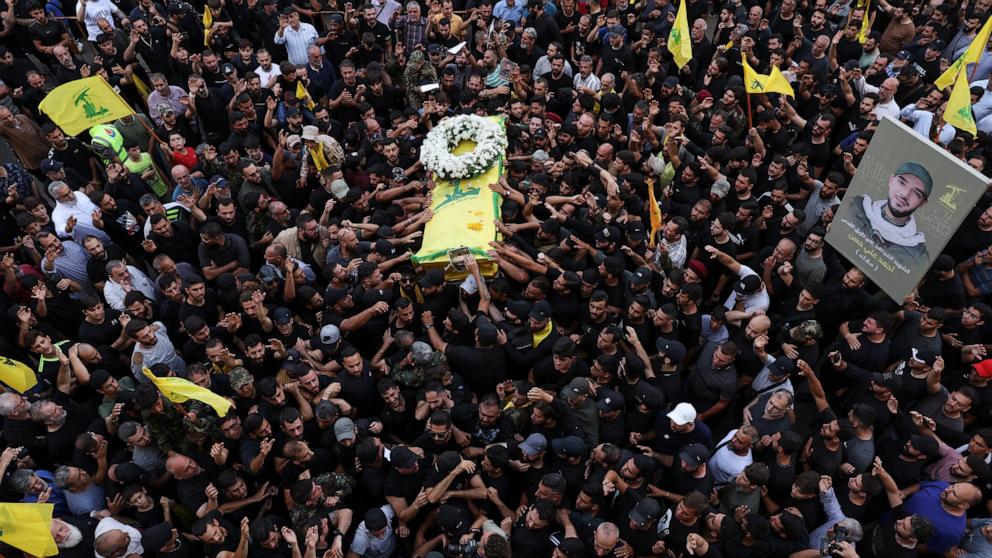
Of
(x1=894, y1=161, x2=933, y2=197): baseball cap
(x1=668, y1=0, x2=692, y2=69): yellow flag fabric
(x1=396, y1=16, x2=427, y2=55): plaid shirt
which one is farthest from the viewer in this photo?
(x1=396, y1=16, x2=427, y2=55): plaid shirt

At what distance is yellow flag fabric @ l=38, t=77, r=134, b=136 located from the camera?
8.75 m

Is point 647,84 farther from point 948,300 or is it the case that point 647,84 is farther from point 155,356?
point 155,356

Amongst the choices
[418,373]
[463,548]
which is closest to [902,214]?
[418,373]

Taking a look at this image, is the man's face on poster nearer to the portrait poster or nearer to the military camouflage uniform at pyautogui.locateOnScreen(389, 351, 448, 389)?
the portrait poster

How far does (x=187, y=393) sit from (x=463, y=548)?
2.76 metres

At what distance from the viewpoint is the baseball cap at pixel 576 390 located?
20.0 feet

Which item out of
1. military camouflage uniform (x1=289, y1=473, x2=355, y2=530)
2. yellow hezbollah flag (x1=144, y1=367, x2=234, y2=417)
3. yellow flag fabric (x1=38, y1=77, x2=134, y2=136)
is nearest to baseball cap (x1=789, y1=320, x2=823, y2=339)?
military camouflage uniform (x1=289, y1=473, x2=355, y2=530)

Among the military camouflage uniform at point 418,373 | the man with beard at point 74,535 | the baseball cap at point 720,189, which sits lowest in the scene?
the man with beard at point 74,535

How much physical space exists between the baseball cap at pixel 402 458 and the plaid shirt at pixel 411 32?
8.74m

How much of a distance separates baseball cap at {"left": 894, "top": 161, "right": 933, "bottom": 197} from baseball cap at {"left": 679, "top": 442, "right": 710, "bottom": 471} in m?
3.38

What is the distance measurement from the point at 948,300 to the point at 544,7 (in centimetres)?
845

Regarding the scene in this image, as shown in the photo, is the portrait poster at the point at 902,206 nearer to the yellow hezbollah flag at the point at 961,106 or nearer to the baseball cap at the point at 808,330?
the baseball cap at the point at 808,330

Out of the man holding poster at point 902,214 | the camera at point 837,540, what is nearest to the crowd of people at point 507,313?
the camera at point 837,540

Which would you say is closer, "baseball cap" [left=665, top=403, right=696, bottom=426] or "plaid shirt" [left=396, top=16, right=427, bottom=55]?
"baseball cap" [left=665, top=403, right=696, bottom=426]
